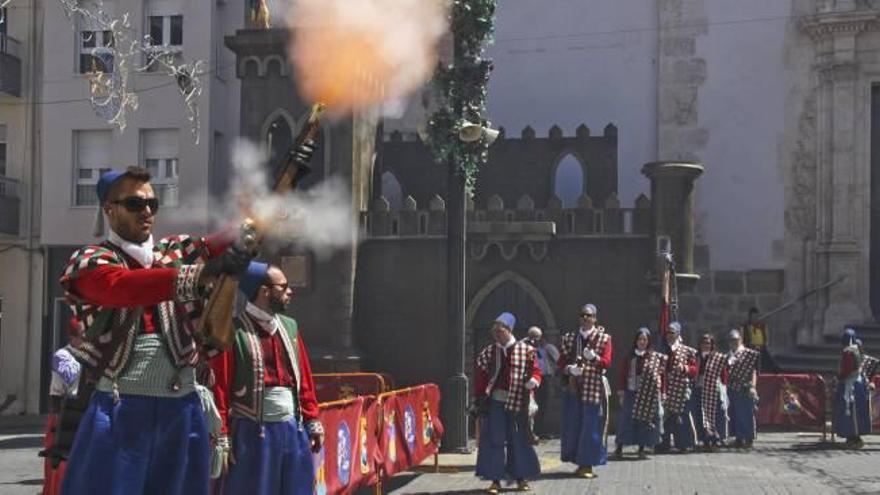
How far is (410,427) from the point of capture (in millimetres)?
13211

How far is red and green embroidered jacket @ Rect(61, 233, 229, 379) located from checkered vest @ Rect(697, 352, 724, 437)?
14010mm

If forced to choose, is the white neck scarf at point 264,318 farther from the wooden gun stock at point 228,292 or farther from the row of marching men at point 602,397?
the row of marching men at point 602,397

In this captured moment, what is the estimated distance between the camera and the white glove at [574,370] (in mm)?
14594

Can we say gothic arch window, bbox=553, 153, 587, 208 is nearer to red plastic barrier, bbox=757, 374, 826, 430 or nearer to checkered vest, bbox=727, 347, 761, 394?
red plastic barrier, bbox=757, 374, 826, 430

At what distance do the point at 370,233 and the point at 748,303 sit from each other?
801 cm

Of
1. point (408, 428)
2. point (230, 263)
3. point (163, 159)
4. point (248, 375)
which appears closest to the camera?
point (230, 263)

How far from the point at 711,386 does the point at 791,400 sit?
2.96m

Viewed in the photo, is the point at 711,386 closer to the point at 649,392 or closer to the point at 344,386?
the point at 649,392

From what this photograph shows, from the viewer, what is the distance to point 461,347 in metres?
15.3

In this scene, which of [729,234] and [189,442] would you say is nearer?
[189,442]

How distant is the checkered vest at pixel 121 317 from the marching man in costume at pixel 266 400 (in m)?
2.06

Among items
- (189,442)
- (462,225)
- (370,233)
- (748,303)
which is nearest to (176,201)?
(370,233)

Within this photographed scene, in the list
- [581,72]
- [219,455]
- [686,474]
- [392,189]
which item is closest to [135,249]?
[219,455]

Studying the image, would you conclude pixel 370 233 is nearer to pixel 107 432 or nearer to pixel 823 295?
pixel 823 295
